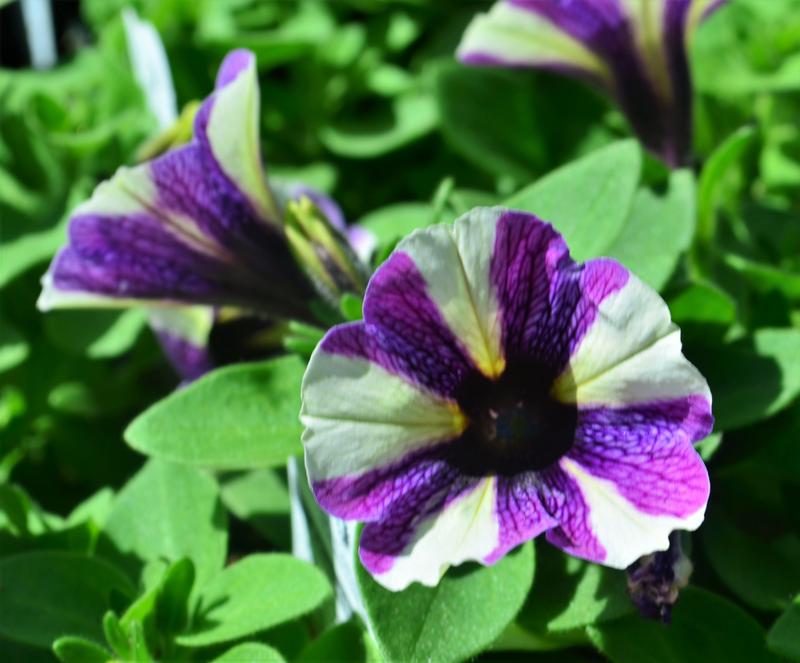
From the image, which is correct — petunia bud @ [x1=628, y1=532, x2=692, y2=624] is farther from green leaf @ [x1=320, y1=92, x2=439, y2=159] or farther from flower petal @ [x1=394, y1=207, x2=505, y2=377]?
green leaf @ [x1=320, y1=92, x2=439, y2=159]

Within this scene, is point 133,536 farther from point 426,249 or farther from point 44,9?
point 44,9

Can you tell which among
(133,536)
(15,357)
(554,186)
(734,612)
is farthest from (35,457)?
(734,612)

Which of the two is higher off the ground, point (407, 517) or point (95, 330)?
point (407, 517)

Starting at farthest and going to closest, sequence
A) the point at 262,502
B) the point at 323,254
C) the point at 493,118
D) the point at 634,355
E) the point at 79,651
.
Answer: the point at 493,118 < the point at 262,502 < the point at 323,254 < the point at 79,651 < the point at 634,355

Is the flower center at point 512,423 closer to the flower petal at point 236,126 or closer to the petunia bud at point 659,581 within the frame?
the petunia bud at point 659,581

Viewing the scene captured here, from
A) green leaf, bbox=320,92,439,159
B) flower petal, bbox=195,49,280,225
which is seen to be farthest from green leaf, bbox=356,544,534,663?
green leaf, bbox=320,92,439,159

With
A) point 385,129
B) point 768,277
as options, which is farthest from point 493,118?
point 768,277

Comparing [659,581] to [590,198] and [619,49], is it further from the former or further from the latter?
[619,49]

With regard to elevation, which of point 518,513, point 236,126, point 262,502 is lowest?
point 262,502
